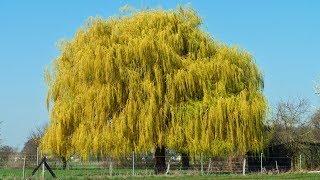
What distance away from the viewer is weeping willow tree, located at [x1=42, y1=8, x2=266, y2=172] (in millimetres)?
36375

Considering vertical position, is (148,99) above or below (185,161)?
above

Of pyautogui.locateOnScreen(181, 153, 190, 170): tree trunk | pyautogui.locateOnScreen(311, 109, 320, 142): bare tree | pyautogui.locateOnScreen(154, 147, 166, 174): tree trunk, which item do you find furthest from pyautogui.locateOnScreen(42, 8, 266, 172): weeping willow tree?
pyautogui.locateOnScreen(311, 109, 320, 142): bare tree

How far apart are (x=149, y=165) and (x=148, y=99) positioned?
179 inches

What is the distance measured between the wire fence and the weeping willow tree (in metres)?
0.90

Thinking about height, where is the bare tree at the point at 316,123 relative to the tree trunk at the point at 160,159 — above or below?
above

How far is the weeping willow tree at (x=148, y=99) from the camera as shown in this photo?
36.4 meters

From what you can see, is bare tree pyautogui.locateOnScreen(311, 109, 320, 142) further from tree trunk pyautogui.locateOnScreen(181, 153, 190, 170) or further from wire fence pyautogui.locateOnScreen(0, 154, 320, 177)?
tree trunk pyautogui.locateOnScreen(181, 153, 190, 170)

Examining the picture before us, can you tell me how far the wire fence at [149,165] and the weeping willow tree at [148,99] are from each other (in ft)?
2.95

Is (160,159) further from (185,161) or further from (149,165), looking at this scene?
(185,161)

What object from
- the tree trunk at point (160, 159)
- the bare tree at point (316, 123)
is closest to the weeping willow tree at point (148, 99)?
the tree trunk at point (160, 159)

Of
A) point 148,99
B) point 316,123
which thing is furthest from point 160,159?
point 316,123

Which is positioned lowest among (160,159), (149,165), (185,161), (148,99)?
(149,165)

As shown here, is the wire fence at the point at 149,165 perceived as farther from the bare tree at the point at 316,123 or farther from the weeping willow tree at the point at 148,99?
the bare tree at the point at 316,123

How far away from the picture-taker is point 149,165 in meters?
38.7
